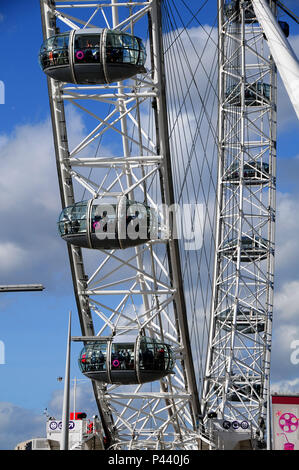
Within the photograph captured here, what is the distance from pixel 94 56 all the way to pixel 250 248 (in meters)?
24.7

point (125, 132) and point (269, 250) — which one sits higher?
point (269, 250)

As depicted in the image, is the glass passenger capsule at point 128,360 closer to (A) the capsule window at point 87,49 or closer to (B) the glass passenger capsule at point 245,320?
(A) the capsule window at point 87,49

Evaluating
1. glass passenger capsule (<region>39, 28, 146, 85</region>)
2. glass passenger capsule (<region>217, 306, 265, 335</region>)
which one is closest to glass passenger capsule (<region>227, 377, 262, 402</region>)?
glass passenger capsule (<region>217, 306, 265, 335</region>)

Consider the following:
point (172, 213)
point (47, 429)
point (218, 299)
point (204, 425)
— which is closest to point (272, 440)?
point (172, 213)

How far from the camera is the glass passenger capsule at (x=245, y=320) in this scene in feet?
185

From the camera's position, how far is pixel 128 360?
3591cm

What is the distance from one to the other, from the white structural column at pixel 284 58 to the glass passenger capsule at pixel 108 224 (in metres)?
9.81

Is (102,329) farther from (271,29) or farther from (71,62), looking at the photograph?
(271,29)

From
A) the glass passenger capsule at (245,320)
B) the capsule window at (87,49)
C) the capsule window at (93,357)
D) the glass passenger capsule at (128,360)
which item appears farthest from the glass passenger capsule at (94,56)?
the glass passenger capsule at (245,320)

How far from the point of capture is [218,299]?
189 feet

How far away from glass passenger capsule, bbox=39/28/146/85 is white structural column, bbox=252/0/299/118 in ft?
24.8

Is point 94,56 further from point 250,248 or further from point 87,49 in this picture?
point 250,248

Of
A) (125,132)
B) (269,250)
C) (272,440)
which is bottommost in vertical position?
(272,440)

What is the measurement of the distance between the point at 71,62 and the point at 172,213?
7.31 m
